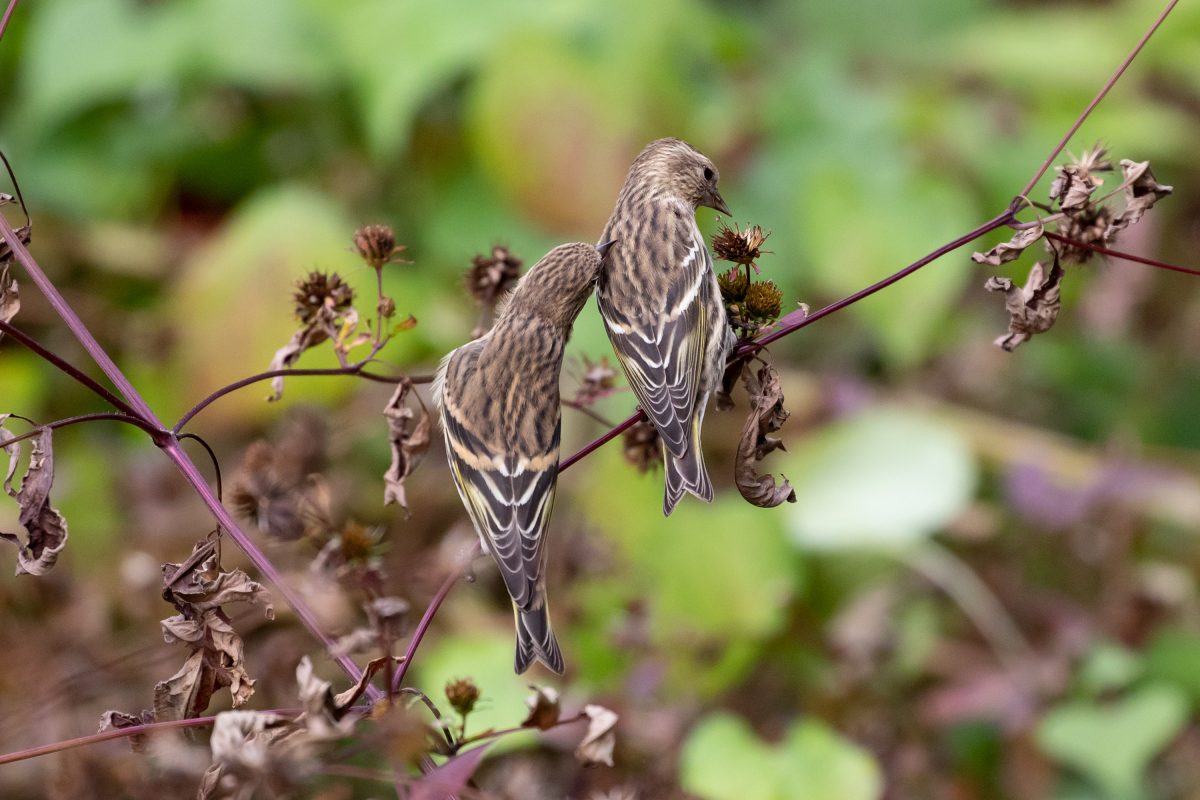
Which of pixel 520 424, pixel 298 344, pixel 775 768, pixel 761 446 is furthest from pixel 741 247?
pixel 775 768

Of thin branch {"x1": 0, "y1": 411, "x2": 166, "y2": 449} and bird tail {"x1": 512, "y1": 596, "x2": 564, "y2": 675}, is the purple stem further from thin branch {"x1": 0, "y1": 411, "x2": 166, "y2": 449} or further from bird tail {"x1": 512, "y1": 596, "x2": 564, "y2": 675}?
bird tail {"x1": 512, "y1": 596, "x2": 564, "y2": 675}

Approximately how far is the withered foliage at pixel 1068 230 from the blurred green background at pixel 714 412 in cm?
135

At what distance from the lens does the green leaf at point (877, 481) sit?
435 cm


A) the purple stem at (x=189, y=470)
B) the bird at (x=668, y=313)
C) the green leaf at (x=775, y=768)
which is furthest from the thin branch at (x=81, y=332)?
the green leaf at (x=775, y=768)

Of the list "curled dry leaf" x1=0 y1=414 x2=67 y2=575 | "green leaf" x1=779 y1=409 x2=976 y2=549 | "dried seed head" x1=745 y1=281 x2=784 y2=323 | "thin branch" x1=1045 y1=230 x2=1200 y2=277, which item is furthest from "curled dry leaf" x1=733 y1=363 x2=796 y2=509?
"green leaf" x1=779 y1=409 x2=976 y2=549

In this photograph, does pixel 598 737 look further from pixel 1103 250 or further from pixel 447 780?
pixel 1103 250

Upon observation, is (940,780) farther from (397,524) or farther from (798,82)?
(798,82)

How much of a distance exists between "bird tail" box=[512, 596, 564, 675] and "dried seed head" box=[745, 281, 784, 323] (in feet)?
2.14

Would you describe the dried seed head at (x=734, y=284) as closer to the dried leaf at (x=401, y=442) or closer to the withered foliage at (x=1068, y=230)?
the withered foliage at (x=1068, y=230)

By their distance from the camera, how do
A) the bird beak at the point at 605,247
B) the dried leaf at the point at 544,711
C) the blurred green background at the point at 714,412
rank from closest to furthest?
the dried leaf at the point at 544,711 → the bird beak at the point at 605,247 → the blurred green background at the point at 714,412

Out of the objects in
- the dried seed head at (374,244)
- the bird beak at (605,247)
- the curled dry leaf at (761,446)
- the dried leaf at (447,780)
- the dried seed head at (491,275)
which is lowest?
the dried leaf at (447,780)

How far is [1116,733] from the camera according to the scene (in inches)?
152

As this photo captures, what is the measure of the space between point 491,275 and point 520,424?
0.27 meters

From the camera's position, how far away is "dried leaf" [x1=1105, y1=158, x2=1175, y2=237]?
2.15 m
